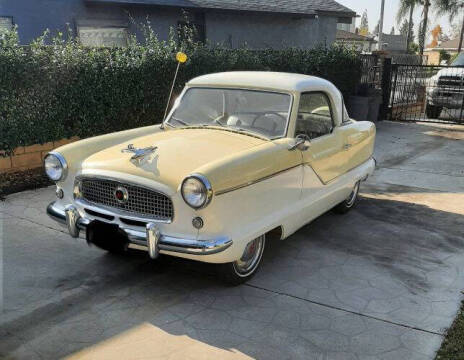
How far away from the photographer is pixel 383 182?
715cm

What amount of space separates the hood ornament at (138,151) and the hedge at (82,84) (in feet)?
10.1

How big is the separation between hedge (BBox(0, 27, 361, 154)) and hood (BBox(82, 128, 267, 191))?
2768 mm

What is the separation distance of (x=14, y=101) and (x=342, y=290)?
4816mm

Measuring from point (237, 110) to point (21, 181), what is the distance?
11.3ft

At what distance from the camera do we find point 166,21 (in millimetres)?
13734

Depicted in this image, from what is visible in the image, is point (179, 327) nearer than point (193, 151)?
Yes

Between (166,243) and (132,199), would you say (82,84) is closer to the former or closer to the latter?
(132,199)

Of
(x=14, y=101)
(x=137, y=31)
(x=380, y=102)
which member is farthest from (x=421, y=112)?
(x=14, y=101)

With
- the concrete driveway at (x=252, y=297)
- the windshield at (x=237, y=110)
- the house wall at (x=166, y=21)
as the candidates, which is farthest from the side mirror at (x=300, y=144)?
the house wall at (x=166, y=21)

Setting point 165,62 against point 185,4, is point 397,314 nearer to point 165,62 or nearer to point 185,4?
point 165,62

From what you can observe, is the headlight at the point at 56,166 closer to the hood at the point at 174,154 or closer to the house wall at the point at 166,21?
the hood at the point at 174,154

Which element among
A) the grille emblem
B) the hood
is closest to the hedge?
the hood

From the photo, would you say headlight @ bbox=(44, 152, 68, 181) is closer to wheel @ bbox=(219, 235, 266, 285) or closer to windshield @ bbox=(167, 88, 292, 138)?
windshield @ bbox=(167, 88, 292, 138)

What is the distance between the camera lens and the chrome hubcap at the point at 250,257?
3.90 metres
